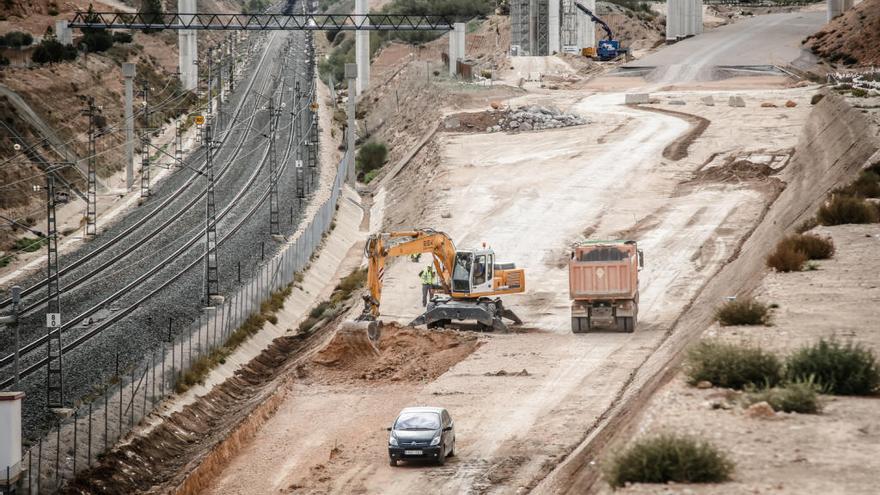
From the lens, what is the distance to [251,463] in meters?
38.5

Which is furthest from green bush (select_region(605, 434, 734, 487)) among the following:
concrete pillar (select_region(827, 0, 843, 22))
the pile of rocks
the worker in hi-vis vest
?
concrete pillar (select_region(827, 0, 843, 22))

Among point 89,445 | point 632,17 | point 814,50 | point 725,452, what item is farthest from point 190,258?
point 632,17

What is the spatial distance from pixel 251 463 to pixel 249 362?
1636cm

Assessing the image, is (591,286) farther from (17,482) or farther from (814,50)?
(814,50)

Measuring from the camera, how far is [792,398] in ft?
79.5

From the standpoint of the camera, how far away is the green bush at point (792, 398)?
79.4 ft

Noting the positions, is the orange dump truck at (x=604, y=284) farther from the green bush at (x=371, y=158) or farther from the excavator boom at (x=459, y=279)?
the green bush at (x=371, y=158)

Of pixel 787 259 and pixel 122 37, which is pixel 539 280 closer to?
pixel 787 259

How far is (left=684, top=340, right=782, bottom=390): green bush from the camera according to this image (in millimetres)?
26203

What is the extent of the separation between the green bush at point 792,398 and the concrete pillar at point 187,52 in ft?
350

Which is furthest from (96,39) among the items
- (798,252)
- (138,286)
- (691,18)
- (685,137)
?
(798,252)

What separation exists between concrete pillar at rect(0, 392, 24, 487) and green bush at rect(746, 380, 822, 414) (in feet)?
65.3

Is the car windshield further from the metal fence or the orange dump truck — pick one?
the orange dump truck

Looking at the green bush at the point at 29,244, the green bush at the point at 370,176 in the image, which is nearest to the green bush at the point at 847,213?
the green bush at the point at 29,244
